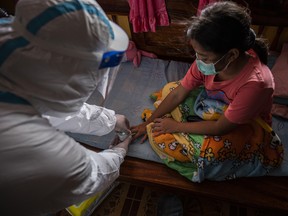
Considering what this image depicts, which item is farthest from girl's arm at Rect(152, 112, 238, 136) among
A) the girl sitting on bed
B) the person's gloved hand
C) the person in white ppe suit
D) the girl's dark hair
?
the person in white ppe suit

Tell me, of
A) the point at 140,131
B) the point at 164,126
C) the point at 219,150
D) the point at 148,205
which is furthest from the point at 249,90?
the point at 148,205

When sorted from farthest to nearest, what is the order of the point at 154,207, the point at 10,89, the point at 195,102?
the point at 154,207 → the point at 195,102 → the point at 10,89

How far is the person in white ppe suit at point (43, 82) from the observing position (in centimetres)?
72

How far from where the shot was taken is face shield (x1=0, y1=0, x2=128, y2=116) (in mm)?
718

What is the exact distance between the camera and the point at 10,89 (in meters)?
0.76

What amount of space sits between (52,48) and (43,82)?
10 centimetres

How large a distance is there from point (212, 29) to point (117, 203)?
1.25m

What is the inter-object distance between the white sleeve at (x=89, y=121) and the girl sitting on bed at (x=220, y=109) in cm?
22

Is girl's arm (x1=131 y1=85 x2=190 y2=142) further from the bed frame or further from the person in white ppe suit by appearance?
the person in white ppe suit

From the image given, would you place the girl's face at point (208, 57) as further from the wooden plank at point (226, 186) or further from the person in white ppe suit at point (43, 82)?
the wooden plank at point (226, 186)

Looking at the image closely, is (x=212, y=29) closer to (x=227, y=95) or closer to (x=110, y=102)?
(x=227, y=95)

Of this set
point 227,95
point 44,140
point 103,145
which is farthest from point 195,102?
point 44,140

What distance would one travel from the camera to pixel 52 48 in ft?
2.37

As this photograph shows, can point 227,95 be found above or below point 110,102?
above
